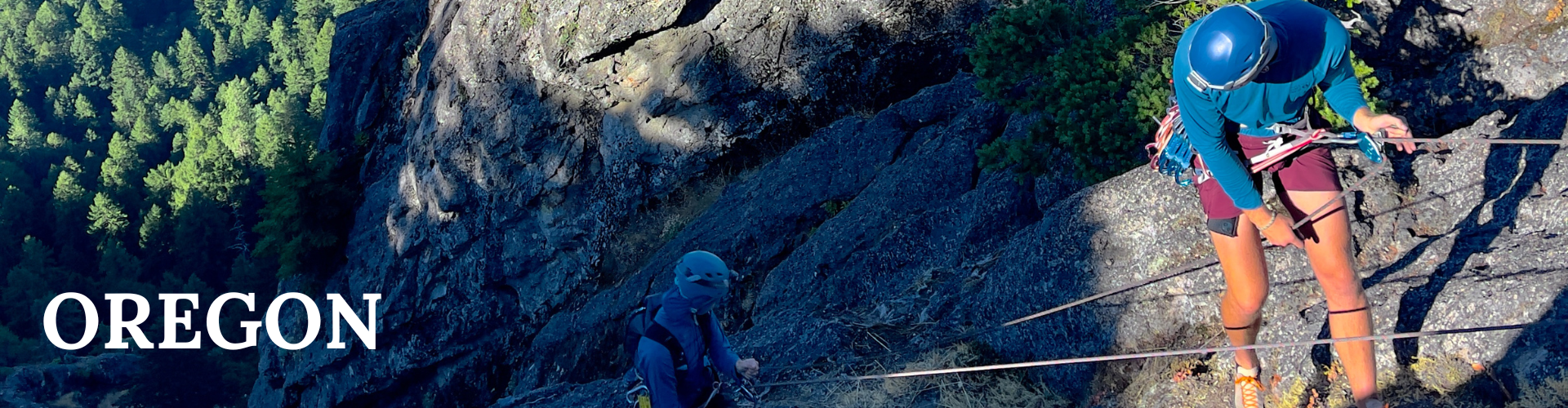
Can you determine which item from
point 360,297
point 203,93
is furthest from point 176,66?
point 360,297

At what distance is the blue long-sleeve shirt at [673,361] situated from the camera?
532 cm

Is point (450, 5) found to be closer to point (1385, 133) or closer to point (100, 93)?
point (1385, 133)

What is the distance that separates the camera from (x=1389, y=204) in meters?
6.28

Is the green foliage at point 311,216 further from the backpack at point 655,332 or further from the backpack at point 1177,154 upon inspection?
the backpack at point 1177,154

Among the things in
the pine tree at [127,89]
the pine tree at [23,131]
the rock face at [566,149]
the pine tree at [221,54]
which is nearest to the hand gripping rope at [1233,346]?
the rock face at [566,149]

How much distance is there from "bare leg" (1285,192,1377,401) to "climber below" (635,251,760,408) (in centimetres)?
259

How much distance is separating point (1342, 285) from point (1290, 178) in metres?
0.49

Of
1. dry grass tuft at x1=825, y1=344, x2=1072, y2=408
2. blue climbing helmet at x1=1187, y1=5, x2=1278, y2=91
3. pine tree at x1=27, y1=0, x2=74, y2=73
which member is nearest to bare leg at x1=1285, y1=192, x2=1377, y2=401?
blue climbing helmet at x1=1187, y1=5, x2=1278, y2=91

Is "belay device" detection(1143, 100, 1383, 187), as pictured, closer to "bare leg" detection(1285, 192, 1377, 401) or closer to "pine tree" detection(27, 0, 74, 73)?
"bare leg" detection(1285, 192, 1377, 401)

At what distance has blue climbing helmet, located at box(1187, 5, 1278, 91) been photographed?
406cm

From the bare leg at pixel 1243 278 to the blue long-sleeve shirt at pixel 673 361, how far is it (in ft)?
8.03

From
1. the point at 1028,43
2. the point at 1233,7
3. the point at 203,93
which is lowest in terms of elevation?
the point at 203,93

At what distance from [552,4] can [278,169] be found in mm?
13989

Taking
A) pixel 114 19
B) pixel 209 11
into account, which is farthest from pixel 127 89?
pixel 114 19
